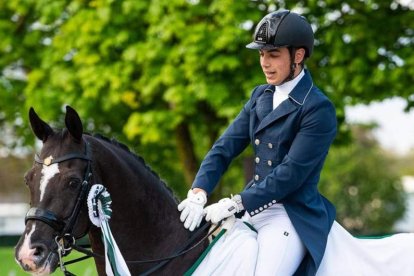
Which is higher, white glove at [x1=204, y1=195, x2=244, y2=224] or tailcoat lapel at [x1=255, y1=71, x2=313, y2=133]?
tailcoat lapel at [x1=255, y1=71, x2=313, y2=133]

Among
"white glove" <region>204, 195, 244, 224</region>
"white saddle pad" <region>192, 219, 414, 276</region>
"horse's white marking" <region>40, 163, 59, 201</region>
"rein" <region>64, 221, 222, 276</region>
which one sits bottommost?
"white saddle pad" <region>192, 219, 414, 276</region>

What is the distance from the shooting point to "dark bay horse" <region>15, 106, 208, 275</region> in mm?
4160

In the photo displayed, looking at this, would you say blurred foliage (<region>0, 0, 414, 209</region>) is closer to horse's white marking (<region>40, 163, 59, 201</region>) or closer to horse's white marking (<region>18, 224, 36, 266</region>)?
horse's white marking (<region>40, 163, 59, 201</region>)

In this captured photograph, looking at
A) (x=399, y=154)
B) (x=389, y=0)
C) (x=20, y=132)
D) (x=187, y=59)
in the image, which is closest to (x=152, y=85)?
(x=187, y=59)

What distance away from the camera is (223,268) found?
4473 millimetres

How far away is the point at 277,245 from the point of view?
14.7ft

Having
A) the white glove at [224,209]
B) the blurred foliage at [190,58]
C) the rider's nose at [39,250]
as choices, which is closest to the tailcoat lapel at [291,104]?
the white glove at [224,209]

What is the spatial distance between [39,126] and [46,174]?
13.5 inches

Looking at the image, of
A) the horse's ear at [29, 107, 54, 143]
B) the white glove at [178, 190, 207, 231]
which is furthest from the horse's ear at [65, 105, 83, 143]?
the white glove at [178, 190, 207, 231]

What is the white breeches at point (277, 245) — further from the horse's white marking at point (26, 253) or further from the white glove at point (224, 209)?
the horse's white marking at point (26, 253)

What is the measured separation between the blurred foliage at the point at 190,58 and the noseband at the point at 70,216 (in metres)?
8.91

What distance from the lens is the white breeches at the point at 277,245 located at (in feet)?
14.6

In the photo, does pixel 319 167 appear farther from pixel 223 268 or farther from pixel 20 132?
pixel 20 132

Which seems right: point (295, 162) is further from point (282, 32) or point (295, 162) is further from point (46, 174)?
point (46, 174)
